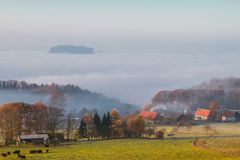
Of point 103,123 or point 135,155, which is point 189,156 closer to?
point 135,155

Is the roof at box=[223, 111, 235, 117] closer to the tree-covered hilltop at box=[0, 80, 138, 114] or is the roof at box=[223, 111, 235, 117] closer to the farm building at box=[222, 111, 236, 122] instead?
the farm building at box=[222, 111, 236, 122]

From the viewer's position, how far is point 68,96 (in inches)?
6225

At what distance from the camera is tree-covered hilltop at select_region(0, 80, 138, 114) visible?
148 m

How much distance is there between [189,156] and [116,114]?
1375 inches

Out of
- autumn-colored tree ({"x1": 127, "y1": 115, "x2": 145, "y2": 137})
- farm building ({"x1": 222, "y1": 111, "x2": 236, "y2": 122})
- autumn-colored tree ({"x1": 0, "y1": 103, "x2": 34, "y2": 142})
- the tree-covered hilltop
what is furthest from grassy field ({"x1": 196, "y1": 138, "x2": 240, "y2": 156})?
the tree-covered hilltop

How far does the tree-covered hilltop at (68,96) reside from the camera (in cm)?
14838

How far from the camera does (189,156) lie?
157 feet

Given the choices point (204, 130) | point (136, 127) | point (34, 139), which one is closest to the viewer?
point (34, 139)

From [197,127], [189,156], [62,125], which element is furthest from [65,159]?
[197,127]

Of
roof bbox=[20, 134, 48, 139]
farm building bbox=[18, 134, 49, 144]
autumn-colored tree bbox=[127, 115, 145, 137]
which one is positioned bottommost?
farm building bbox=[18, 134, 49, 144]

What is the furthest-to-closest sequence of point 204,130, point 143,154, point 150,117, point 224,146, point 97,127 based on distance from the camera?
point 150,117
point 204,130
point 97,127
point 224,146
point 143,154

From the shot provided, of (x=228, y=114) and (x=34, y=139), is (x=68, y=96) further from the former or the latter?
(x=34, y=139)

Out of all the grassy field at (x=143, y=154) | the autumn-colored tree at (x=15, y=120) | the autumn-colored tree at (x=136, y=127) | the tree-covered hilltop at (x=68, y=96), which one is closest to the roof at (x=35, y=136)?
the autumn-colored tree at (x=15, y=120)

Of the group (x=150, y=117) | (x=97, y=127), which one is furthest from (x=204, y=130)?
(x=97, y=127)
